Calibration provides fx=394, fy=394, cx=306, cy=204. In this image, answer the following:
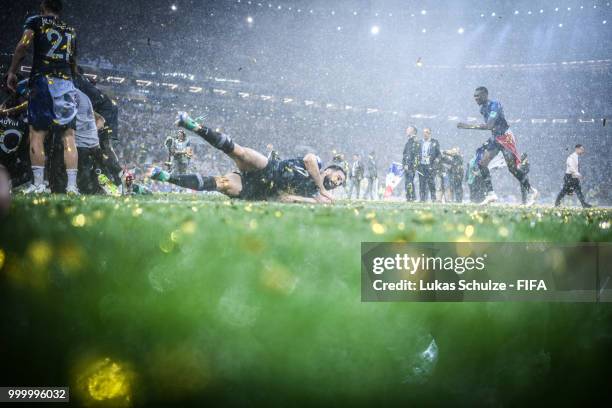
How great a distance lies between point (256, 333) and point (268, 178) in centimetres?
344

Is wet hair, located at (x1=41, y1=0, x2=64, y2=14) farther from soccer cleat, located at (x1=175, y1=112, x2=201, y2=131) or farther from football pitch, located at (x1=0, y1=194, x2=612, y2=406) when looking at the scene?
football pitch, located at (x1=0, y1=194, x2=612, y2=406)

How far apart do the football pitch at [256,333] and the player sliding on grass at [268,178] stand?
2864 mm

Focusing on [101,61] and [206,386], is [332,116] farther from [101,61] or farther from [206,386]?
[206,386]

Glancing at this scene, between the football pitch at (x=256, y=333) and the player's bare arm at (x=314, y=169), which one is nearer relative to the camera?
the football pitch at (x=256, y=333)

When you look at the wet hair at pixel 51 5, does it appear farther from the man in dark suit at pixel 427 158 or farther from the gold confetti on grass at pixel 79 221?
the man in dark suit at pixel 427 158

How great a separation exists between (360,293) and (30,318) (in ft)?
1.99

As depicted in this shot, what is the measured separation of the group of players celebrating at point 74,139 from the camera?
3531mm

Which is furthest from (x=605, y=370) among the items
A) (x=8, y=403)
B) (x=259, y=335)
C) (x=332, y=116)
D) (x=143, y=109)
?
(x=332, y=116)

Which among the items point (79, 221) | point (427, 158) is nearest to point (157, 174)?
point (79, 221)

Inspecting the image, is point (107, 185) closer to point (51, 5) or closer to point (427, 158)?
point (51, 5)

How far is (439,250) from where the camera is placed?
933 millimetres

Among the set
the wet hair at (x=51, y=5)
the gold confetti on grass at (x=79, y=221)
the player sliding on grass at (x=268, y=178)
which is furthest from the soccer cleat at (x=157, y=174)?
the gold confetti on grass at (x=79, y=221)

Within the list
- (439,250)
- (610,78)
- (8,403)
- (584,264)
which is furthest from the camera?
(610,78)

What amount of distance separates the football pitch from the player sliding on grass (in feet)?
9.39
